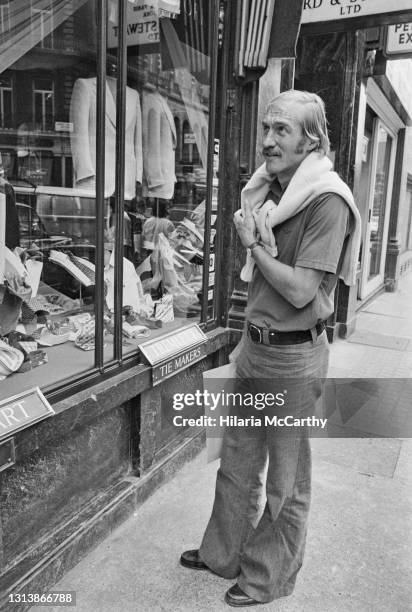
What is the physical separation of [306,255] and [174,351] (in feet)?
5.13

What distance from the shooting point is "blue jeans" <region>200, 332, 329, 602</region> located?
2.26 metres

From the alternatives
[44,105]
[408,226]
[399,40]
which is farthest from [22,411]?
[408,226]

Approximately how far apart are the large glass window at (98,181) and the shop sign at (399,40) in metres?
A: 3.65

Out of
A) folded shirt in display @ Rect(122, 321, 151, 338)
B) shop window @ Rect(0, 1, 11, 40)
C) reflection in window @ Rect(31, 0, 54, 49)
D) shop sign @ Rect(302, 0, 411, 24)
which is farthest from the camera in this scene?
shop sign @ Rect(302, 0, 411, 24)

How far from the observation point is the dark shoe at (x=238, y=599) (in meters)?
2.45

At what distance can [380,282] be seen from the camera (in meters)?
11.0

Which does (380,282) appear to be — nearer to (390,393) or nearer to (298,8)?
(390,393)

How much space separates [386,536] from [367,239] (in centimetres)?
697

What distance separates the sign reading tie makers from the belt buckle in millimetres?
1005

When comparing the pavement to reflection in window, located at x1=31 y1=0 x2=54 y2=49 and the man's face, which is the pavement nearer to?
the man's face

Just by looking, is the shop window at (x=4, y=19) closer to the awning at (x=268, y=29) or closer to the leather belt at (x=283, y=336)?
the awning at (x=268, y=29)

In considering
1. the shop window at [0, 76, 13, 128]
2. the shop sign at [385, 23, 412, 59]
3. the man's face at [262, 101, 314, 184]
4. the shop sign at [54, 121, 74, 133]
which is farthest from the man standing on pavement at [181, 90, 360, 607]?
the shop sign at [385, 23, 412, 59]

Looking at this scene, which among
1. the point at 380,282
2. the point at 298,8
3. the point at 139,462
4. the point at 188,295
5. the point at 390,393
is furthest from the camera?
the point at 380,282

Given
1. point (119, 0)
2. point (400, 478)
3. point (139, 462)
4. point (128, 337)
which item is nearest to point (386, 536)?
point (400, 478)
